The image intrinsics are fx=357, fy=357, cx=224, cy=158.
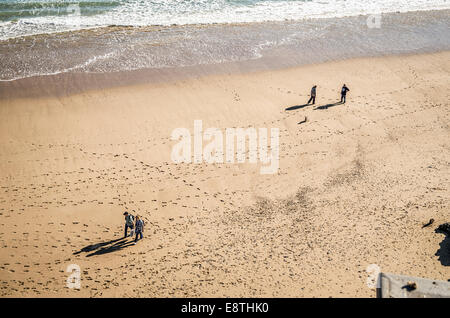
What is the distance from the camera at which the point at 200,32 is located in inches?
1041

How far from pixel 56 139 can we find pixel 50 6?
1896 centimetres

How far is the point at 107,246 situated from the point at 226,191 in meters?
4.87

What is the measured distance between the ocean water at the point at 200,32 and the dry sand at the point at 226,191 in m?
3.68

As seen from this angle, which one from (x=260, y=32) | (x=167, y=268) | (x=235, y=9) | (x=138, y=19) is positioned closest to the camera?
(x=167, y=268)

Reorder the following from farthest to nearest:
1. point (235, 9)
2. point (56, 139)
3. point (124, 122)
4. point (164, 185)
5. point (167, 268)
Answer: point (235, 9)
point (124, 122)
point (56, 139)
point (164, 185)
point (167, 268)

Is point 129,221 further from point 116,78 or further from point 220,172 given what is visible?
point 116,78

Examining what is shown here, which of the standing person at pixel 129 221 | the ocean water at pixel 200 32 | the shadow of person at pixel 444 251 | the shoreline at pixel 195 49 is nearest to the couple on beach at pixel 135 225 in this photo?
the standing person at pixel 129 221

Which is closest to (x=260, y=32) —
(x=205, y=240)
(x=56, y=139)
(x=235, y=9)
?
(x=235, y=9)

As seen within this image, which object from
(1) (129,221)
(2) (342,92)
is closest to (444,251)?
(2) (342,92)

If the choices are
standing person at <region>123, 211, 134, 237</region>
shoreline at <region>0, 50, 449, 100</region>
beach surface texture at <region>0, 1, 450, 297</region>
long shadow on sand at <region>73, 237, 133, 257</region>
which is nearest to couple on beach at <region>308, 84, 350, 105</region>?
beach surface texture at <region>0, 1, 450, 297</region>

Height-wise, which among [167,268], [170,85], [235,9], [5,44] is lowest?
[167,268]

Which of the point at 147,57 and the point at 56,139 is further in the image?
the point at 147,57

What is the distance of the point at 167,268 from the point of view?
11328 mm

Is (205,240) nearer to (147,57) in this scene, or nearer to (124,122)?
(124,122)
